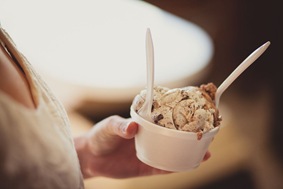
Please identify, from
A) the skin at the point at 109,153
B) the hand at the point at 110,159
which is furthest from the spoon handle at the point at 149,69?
the hand at the point at 110,159

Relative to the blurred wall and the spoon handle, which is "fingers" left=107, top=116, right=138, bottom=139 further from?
the blurred wall

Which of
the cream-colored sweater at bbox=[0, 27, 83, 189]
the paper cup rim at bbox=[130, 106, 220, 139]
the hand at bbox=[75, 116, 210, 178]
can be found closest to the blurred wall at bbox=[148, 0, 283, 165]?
the hand at bbox=[75, 116, 210, 178]

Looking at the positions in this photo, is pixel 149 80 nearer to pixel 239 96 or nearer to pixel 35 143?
pixel 35 143

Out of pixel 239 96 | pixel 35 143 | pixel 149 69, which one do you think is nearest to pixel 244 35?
pixel 239 96

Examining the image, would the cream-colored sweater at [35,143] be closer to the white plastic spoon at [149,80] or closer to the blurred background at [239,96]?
the white plastic spoon at [149,80]

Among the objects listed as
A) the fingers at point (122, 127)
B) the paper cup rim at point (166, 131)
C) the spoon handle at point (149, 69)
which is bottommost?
the fingers at point (122, 127)

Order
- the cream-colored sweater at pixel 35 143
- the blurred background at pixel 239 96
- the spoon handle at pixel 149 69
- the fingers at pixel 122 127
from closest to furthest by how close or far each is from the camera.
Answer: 1. the cream-colored sweater at pixel 35 143
2. the spoon handle at pixel 149 69
3. the fingers at pixel 122 127
4. the blurred background at pixel 239 96

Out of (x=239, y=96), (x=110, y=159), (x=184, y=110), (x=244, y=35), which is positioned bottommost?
(x=239, y=96)
